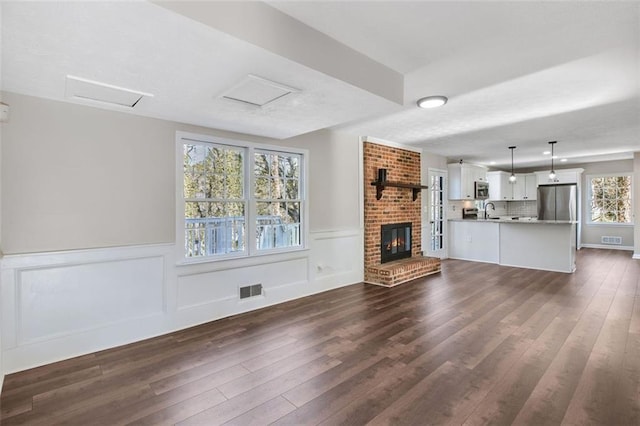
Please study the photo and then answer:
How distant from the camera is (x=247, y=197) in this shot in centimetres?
401

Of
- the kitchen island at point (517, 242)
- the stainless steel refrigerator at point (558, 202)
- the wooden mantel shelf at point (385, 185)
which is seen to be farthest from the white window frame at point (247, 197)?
the stainless steel refrigerator at point (558, 202)

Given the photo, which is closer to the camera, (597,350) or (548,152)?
(597,350)

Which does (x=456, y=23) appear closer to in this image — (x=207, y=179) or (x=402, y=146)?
(x=207, y=179)

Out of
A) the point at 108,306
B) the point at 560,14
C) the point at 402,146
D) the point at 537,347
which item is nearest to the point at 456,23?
the point at 560,14

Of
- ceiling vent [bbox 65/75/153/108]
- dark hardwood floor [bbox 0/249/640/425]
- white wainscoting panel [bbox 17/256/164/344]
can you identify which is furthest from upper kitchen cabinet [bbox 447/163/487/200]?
ceiling vent [bbox 65/75/153/108]

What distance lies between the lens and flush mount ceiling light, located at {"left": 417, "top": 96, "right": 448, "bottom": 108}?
3.38 meters

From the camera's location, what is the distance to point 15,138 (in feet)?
8.33

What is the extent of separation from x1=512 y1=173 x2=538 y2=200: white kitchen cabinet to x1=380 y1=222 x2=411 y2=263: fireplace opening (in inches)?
207

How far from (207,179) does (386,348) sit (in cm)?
263

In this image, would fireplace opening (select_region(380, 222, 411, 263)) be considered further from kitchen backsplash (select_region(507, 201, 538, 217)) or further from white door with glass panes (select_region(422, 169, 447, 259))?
kitchen backsplash (select_region(507, 201, 538, 217))

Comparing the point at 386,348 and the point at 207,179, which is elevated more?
the point at 207,179

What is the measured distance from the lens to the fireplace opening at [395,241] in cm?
575

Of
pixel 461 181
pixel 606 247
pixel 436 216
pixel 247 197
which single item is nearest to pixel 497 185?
pixel 461 181

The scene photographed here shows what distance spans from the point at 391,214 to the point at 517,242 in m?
2.78
